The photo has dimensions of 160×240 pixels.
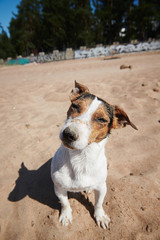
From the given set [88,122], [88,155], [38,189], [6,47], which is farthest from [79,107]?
[6,47]

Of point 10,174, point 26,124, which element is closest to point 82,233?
point 10,174

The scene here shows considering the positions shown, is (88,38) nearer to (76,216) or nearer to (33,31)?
(33,31)

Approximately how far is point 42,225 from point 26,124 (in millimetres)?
2904

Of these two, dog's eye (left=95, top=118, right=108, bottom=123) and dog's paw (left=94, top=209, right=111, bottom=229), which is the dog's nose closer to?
dog's eye (left=95, top=118, right=108, bottom=123)

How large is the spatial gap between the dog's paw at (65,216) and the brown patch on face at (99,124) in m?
1.25

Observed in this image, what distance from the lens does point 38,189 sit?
98.4 inches

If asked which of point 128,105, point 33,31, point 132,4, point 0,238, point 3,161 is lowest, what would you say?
point 0,238

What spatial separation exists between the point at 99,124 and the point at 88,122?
0.58ft

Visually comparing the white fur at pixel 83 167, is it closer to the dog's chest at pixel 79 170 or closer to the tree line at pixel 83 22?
the dog's chest at pixel 79 170

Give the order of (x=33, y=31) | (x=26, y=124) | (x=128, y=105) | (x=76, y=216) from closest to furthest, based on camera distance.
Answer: (x=76, y=216) < (x=26, y=124) < (x=128, y=105) < (x=33, y=31)

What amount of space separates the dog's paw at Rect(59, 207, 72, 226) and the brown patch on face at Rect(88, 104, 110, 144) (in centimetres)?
125

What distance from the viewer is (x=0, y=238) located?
1.88 metres

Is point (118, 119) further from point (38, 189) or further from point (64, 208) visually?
point (38, 189)

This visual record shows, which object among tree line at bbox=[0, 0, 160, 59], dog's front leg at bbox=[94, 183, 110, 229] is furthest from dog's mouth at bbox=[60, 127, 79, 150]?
tree line at bbox=[0, 0, 160, 59]
